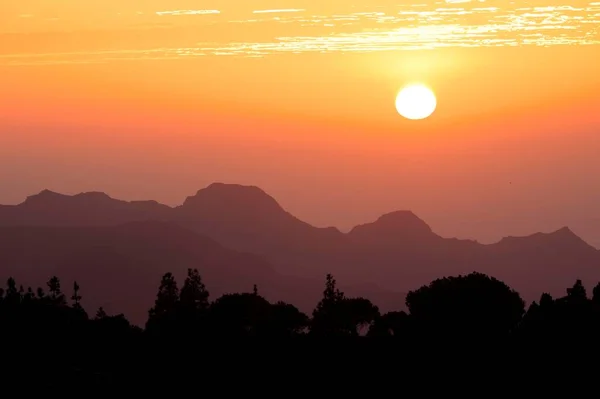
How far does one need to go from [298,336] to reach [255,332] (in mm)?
19264

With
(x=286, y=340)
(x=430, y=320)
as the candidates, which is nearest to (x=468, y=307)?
(x=430, y=320)

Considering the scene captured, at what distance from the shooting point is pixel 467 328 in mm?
163625

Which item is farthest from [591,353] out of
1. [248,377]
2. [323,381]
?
[248,377]

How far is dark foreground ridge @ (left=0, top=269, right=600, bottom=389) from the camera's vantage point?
131625 millimetres

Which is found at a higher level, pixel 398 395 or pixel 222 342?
pixel 222 342

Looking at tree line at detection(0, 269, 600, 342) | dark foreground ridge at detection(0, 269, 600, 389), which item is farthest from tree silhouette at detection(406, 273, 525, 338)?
dark foreground ridge at detection(0, 269, 600, 389)

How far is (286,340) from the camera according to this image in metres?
155

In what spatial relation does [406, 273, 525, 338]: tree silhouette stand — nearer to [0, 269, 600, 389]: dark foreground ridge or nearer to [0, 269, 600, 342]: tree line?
[0, 269, 600, 342]: tree line

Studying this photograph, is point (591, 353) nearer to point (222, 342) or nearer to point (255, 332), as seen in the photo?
point (222, 342)

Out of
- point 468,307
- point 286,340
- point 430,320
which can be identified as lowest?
point 286,340

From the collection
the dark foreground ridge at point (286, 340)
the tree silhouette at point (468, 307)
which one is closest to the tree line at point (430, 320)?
the tree silhouette at point (468, 307)

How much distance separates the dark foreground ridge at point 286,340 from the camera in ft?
432

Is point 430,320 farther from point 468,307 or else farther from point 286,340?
point 286,340

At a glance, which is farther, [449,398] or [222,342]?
[222,342]
